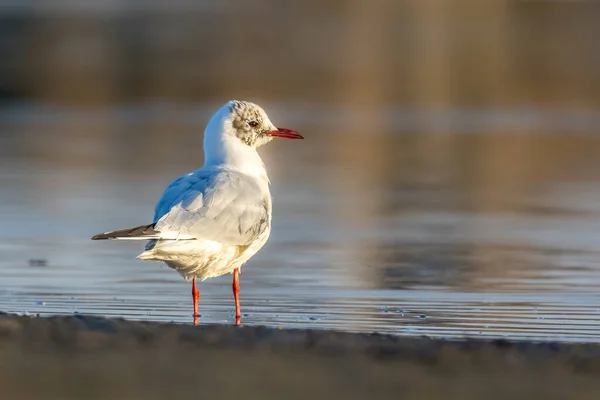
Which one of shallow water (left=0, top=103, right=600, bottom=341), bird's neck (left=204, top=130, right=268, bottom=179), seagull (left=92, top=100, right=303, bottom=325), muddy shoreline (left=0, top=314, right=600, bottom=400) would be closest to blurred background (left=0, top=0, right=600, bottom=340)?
shallow water (left=0, top=103, right=600, bottom=341)

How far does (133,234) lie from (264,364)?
5.30 ft

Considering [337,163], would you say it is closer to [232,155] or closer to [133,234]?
[232,155]

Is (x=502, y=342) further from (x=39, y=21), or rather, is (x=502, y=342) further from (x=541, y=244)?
(x=39, y=21)

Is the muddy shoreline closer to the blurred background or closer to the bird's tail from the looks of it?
the bird's tail

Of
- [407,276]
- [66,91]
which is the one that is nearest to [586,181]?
[407,276]

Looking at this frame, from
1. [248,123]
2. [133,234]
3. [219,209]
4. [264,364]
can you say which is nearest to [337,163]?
[248,123]

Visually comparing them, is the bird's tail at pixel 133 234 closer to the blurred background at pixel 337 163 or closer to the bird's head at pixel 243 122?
the blurred background at pixel 337 163

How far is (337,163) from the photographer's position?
879 inches

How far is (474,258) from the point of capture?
1353 cm

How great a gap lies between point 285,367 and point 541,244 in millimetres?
7228

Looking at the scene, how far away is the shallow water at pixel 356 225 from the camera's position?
1068cm

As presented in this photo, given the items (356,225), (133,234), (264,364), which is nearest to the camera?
(264,364)

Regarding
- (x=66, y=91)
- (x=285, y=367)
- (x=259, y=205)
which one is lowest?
(x=285, y=367)

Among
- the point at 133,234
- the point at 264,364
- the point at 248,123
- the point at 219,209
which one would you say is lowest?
the point at 264,364
